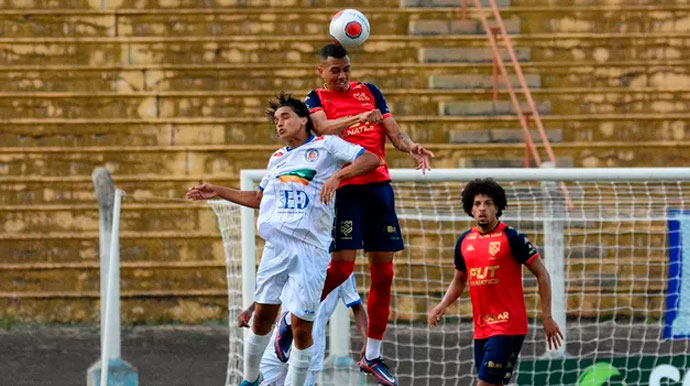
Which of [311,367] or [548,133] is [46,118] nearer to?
[548,133]

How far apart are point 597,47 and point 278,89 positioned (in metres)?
3.46

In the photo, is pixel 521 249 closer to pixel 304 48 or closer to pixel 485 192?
pixel 485 192

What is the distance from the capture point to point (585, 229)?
1295cm

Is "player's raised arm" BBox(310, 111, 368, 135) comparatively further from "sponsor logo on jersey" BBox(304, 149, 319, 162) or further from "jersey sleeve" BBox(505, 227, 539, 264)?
"jersey sleeve" BBox(505, 227, 539, 264)

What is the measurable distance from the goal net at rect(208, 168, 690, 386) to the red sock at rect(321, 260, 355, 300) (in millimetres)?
1362

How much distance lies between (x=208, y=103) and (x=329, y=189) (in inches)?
273

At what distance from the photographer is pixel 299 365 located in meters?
7.59

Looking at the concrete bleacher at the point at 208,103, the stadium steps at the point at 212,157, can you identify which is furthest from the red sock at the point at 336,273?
the stadium steps at the point at 212,157

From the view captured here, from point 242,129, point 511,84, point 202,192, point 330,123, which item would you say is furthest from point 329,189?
point 511,84

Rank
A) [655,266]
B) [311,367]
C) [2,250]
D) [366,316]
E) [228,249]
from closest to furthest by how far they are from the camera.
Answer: [311,367]
[366,316]
[228,249]
[655,266]
[2,250]

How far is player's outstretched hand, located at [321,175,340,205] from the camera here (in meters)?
7.37

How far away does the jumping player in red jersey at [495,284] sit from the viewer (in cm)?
784

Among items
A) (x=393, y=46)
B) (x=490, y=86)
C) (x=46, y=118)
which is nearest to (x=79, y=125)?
(x=46, y=118)

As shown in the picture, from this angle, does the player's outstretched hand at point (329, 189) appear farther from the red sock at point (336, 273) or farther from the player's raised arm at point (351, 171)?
the red sock at point (336, 273)
